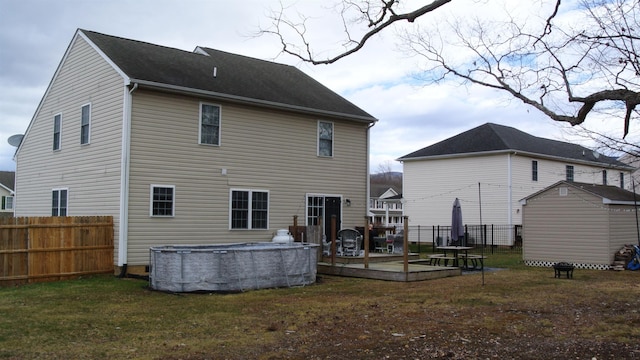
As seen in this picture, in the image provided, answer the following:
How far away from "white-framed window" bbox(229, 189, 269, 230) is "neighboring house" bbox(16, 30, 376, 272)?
3 centimetres

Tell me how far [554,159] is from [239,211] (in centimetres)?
2164

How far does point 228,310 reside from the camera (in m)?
10.1

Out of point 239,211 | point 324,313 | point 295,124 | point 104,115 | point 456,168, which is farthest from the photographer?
point 456,168

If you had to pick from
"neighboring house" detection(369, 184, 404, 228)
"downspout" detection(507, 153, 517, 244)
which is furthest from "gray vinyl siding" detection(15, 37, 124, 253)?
"neighboring house" detection(369, 184, 404, 228)

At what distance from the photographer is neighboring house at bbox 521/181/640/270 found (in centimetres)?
1802

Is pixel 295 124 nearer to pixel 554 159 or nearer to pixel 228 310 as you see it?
pixel 228 310

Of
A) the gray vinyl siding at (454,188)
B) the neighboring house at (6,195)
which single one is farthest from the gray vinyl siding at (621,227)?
the neighboring house at (6,195)

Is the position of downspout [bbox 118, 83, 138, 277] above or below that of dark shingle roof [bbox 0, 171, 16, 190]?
below

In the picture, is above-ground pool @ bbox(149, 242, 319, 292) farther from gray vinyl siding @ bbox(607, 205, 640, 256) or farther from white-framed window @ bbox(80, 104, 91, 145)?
gray vinyl siding @ bbox(607, 205, 640, 256)

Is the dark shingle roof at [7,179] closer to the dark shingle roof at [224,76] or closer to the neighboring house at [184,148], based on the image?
the neighboring house at [184,148]

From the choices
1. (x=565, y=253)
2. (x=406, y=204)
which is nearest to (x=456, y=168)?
(x=406, y=204)

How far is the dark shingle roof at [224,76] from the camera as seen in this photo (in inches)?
649

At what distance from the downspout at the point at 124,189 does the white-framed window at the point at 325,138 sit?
6795mm

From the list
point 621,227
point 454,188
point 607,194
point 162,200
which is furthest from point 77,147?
point 454,188
